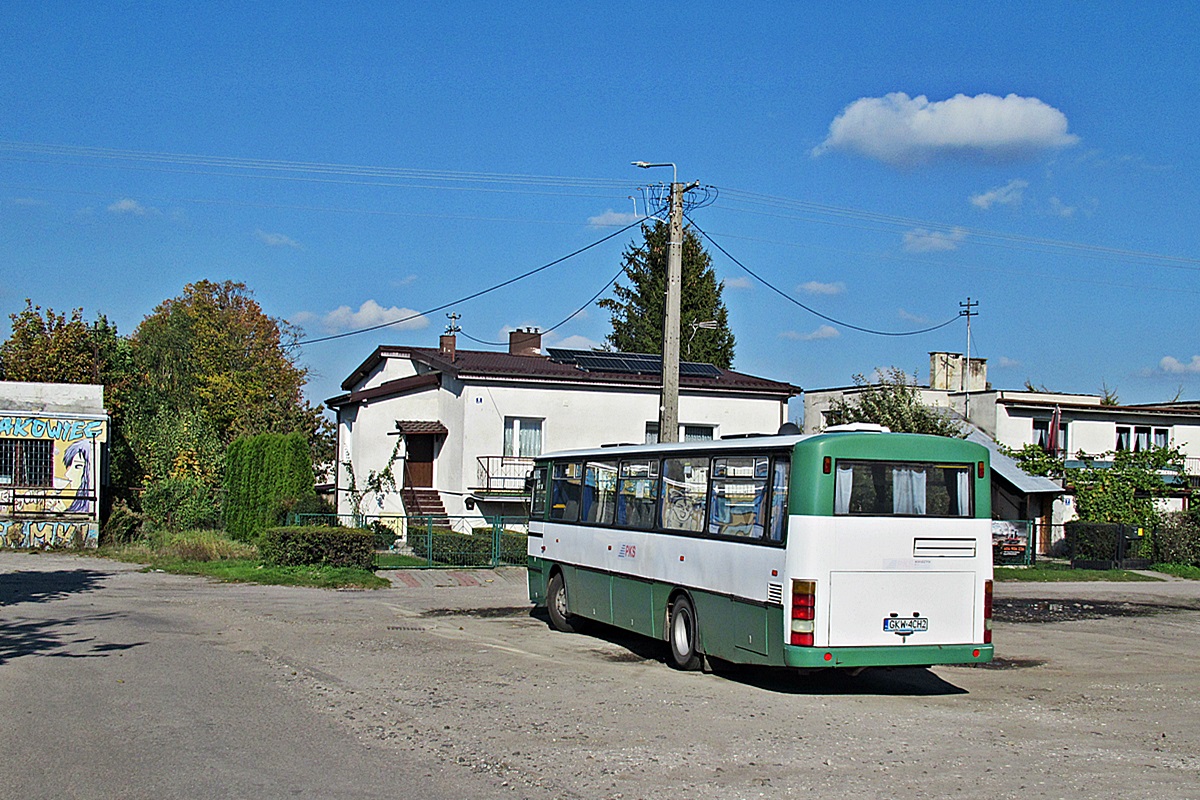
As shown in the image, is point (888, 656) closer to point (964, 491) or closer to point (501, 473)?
point (964, 491)

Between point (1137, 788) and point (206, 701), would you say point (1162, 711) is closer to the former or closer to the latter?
point (1137, 788)

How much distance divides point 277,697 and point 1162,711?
8.71 m

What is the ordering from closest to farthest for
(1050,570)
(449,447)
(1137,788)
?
(1137,788)
(1050,570)
(449,447)

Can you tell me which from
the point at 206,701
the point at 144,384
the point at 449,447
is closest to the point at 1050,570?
the point at 449,447

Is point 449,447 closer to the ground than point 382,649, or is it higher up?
higher up

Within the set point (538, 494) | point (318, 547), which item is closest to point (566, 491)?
point (538, 494)

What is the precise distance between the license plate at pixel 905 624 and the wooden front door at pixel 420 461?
94.0ft

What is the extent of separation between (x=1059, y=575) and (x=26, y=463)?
28.1m

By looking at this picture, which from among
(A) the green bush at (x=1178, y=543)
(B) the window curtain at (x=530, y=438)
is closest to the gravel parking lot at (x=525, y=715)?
(A) the green bush at (x=1178, y=543)

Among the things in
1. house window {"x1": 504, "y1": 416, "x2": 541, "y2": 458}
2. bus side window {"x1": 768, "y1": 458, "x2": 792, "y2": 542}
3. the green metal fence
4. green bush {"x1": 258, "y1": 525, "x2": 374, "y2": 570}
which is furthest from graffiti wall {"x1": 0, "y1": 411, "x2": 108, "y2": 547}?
bus side window {"x1": 768, "y1": 458, "x2": 792, "y2": 542}

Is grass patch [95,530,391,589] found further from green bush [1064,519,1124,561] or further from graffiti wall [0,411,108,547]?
green bush [1064,519,1124,561]

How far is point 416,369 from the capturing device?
1639 inches

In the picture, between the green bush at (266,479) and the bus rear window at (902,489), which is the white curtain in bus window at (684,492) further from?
the green bush at (266,479)

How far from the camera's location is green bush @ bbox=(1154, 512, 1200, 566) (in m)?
34.0
